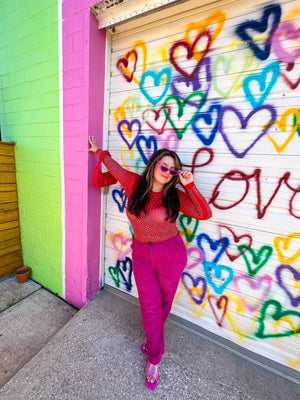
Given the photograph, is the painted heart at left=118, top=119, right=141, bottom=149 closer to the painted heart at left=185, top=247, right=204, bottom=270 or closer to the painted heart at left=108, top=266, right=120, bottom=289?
the painted heart at left=185, top=247, right=204, bottom=270

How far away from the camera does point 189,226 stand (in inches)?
76.2

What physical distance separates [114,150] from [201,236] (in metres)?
1.39

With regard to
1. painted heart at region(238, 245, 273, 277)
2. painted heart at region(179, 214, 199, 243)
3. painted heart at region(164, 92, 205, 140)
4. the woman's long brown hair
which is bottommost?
painted heart at region(238, 245, 273, 277)

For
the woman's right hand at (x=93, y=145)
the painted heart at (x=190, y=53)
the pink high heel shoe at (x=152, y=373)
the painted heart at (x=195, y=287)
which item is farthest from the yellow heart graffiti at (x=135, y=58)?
the pink high heel shoe at (x=152, y=373)

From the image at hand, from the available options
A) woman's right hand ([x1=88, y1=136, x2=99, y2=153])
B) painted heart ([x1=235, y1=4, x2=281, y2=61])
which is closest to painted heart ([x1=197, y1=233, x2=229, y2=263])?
woman's right hand ([x1=88, y1=136, x2=99, y2=153])

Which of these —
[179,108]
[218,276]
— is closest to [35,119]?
[179,108]

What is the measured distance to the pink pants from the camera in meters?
1.59

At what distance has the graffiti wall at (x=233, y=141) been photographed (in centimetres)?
145

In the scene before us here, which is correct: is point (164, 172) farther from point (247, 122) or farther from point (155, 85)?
point (155, 85)

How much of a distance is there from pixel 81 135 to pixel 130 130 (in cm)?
54

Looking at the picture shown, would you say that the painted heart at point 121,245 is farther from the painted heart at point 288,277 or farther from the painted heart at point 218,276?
the painted heart at point 288,277

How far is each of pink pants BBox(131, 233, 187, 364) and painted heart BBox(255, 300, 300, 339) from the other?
2.76ft

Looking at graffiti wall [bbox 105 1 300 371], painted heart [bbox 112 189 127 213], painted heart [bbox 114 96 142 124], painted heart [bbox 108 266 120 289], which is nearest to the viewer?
graffiti wall [bbox 105 1 300 371]

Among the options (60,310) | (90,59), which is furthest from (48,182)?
(60,310)
